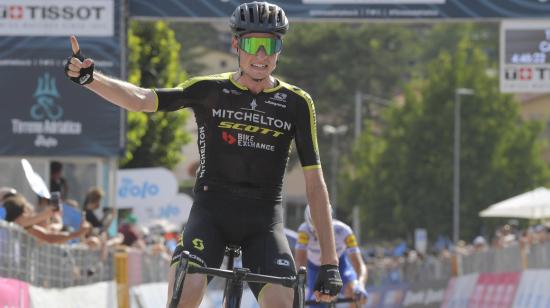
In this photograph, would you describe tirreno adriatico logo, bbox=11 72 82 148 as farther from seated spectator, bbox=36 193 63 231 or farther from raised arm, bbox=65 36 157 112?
raised arm, bbox=65 36 157 112

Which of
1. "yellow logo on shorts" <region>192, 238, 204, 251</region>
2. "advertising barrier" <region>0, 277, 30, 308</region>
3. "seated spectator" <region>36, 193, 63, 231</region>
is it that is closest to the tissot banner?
"seated spectator" <region>36, 193, 63, 231</region>

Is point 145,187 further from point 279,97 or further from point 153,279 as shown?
point 279,97

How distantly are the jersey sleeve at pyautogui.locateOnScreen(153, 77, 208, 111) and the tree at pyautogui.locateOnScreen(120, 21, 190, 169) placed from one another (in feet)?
90.1

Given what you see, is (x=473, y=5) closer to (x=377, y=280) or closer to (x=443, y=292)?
(x=443, y=292)

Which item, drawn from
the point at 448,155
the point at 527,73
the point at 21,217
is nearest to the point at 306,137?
the point at 21,217

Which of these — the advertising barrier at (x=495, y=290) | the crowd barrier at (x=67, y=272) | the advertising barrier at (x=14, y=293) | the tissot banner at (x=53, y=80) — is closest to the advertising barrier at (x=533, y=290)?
the advertising barrier at (x=495, y=290)

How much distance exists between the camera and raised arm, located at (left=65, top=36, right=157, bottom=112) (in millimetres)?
6586

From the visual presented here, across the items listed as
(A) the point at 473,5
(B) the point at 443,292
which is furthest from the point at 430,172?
(A) the point at 473,5

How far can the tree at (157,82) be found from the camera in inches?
1428

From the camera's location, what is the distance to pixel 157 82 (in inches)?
1468

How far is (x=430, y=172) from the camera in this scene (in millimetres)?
65688

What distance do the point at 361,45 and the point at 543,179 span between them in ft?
46.8

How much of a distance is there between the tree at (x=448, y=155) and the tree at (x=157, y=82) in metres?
27.6

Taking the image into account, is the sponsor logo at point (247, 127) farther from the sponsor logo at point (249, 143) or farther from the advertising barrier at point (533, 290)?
the advertising barrier at point (533, 290)
